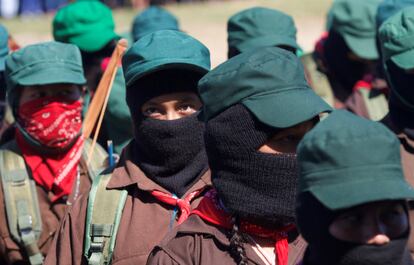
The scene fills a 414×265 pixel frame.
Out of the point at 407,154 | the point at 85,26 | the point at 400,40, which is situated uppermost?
the point at 400,40

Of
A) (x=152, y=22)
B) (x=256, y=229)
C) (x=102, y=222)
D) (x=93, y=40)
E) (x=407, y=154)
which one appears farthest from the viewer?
(x=152, y=22)

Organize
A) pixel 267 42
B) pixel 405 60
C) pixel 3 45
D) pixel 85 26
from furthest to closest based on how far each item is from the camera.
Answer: pixel 85 26 → pixel 3 45 → pixel 267 42 → pixel 405 60

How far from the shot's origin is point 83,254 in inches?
164

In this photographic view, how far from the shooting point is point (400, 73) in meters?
4.72

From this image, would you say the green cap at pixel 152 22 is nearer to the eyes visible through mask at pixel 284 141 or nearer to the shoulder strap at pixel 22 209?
the shoulder strap at pixel 22 209

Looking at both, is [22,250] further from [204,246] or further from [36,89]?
[204,246]

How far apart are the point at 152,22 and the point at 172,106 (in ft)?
13.0

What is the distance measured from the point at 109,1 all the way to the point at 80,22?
1576 centimetres

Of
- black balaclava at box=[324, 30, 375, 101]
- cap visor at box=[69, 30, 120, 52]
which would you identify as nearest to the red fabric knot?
cap visor at box=[69, 30, 120, 52]

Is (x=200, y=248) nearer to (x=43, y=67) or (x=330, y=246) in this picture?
(x=330, y=246)

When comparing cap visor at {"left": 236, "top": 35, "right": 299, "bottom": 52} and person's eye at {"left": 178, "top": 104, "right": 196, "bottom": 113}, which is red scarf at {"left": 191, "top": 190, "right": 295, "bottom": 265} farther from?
cap visor at {"left": 236, "top": 35, "right": 299, "bottom": 52}

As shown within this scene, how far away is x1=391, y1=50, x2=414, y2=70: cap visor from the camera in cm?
466

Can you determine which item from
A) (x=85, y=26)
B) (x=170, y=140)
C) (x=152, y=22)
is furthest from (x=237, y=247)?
(x=152, y=22)

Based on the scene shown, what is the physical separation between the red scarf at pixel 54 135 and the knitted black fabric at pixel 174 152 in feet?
3.59
